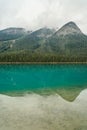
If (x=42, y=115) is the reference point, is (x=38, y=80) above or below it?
below

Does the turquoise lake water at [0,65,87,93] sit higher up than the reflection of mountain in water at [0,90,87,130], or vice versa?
the reflection of mountain in water at [0,90,87,130]

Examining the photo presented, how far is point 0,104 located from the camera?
3119 centimetres

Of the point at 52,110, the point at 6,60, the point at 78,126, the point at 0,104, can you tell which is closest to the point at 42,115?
the point at 52,110

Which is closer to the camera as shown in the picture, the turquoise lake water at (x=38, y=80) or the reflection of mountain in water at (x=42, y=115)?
the reflection of mountain in water at (x=42, y=115)

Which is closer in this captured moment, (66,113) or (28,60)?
(66,113)

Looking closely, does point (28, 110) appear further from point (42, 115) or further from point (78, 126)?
point (78, 126)

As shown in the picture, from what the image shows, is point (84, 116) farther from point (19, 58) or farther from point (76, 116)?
point (19, 58)

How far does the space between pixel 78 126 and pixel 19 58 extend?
163752 mm

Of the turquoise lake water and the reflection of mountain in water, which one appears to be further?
the turquoise lake water

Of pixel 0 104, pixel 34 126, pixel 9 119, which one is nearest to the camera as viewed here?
pixel 34 126

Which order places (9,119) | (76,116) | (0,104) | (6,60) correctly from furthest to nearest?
(6,60) < (0,104) < (76,116) < (9,119)

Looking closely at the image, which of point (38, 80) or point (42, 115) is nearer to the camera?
point (42, 115)

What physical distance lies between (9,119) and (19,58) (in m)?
161

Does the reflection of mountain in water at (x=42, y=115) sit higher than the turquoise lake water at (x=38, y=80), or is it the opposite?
the reflection of mountain in water at (x=42, y=115)
